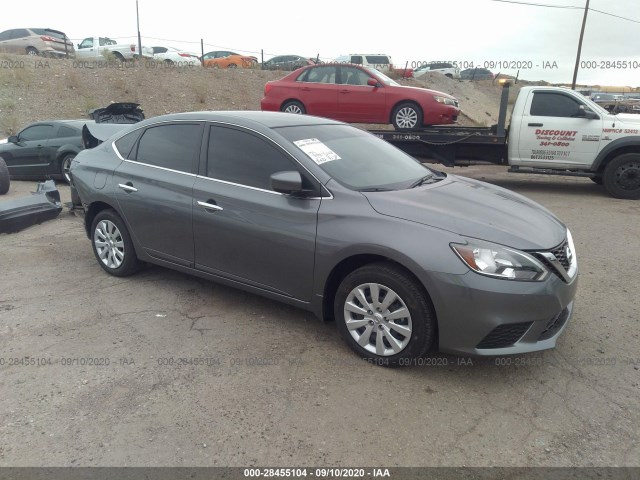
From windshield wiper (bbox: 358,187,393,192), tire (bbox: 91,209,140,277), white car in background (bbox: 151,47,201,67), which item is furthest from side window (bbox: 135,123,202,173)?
white car in background (bbox: 151,47,201,67)

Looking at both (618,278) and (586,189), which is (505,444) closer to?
(618,278)

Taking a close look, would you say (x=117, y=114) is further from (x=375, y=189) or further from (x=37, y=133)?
(x=375, y=189)

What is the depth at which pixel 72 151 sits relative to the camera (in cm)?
1020

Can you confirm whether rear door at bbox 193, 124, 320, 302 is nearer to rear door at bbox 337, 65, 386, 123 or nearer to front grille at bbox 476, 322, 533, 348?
front grille at bbox 476, 322, 533, 348

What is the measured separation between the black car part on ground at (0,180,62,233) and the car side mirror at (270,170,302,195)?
482 centimetres

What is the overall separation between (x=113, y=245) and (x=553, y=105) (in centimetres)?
792

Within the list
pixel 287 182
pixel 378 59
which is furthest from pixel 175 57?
pixel 287 182

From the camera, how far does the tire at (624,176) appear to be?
8.97 metres

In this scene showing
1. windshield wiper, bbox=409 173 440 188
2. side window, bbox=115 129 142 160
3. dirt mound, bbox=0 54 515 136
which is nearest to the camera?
windshield wiper, bbox=409 173 440 188

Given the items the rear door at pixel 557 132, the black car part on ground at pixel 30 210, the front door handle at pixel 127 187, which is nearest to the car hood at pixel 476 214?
the front door handle at pixel 127 187

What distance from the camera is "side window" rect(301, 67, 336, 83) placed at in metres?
11.4

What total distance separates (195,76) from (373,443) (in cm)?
2335

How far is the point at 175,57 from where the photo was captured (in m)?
27.2

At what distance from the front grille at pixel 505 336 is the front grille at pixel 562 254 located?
0.51 metres
